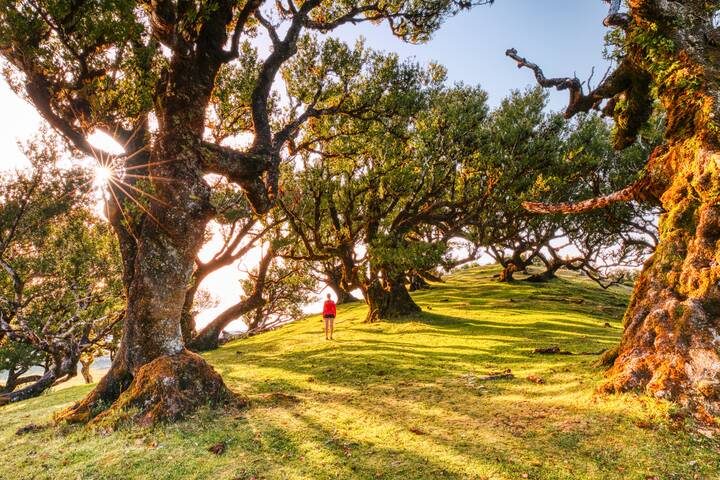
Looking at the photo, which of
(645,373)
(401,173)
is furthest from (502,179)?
(645,373)

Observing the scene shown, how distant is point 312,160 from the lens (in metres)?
19.0

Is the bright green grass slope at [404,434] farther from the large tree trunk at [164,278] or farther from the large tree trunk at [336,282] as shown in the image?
the large tree trunk at [336,282]

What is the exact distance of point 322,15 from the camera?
14.8 m

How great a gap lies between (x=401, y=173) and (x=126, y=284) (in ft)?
43.1

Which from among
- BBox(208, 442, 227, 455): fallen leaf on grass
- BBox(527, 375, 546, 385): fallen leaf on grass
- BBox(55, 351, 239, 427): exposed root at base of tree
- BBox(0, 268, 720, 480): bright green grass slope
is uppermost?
BBox(55, 351, 239, 427): exposed root at base of tree

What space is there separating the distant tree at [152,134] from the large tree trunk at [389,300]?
1423 centimetres

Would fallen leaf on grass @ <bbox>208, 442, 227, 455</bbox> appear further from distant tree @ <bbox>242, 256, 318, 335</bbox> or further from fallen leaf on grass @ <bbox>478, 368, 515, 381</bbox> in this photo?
distant tree @ <bbox>242, 256, 318, 335</bbox>

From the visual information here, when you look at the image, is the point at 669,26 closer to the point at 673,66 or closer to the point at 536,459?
the point at 673,66

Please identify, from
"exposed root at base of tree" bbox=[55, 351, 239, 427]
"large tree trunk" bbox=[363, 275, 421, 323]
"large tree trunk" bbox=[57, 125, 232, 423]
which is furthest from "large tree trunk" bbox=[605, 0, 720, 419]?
"large tree trunk" bbox=[363, 275, 421, 323]

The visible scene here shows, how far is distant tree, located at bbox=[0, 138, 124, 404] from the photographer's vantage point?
16031 millimetres

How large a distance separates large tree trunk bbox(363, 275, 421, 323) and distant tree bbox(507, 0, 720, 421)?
615 inches

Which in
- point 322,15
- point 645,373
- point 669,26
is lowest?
point 645,373

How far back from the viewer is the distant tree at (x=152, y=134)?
8.47m

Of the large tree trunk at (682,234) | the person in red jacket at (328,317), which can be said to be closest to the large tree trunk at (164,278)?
the large tree trunk at (682,234)
